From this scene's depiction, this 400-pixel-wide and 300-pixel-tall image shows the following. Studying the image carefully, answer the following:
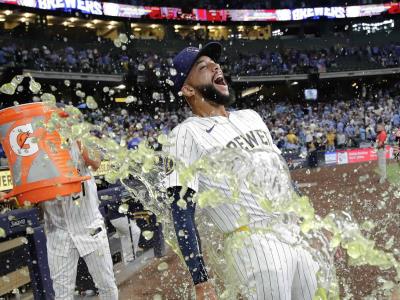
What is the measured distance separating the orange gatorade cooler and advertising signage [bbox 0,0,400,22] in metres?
24.1

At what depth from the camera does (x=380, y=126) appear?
39.0 feet

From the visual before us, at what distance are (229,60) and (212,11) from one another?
17.0ft

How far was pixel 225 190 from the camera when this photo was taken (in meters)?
2.29

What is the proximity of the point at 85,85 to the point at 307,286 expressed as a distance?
2749cm

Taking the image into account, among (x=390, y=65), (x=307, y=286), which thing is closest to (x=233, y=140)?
(x=307, y=286)

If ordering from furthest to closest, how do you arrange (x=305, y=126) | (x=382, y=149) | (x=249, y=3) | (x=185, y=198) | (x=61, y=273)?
(x=249, y=3) < (x=305, y=126) < (x=382, y=149) < (x=61, y=273) < (x=185, y=198)

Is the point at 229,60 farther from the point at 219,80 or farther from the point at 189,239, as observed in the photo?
the point at 189,239

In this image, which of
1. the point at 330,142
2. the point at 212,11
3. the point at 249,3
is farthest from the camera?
the point at 249,3

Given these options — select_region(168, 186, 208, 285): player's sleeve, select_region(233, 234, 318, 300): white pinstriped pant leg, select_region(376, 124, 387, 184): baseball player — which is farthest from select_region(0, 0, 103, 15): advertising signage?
select_region(233, 234, 318, 300): white pinstriped pant leg

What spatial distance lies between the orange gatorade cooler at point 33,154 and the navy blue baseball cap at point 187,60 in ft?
3.63

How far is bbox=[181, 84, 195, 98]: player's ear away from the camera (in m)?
2.51

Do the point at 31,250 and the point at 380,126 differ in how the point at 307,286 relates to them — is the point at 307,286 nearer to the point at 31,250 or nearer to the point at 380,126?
the point at 31,250

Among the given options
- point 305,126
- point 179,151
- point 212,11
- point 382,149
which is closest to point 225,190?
point 179,151

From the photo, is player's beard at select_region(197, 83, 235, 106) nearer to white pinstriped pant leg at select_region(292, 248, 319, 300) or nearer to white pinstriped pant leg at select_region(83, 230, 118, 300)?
white pinstriped pant leg at select_region(292, 248, 319, 300)
